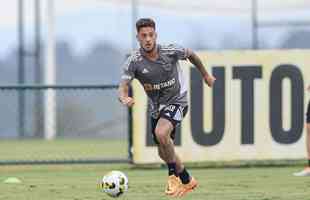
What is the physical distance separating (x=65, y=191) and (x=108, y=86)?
4936 mm

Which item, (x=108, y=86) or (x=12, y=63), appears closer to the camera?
(x=108, y=86)

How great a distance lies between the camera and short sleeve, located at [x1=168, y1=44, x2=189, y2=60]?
1322 centimetres

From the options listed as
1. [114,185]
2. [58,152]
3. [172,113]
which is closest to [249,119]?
[172,113]

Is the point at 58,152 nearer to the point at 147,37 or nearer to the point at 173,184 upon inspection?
the point at 173,184

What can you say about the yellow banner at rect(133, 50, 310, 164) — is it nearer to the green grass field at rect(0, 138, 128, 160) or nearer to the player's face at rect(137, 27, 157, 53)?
the green grass field at rect(0, 138, 128, 160)

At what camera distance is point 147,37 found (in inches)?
507

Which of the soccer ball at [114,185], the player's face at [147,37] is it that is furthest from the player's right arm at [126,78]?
the soccer ball at [114,185]

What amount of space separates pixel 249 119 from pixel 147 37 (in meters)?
5.69

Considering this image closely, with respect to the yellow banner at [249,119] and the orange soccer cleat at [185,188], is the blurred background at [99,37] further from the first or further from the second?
the orange soccer cleat at [185,188]

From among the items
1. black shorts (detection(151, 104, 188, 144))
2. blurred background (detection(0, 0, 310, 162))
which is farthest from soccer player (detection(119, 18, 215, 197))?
blurred background (detection(0, 0, 310, 162))

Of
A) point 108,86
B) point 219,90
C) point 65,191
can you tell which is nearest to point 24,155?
point 108,86

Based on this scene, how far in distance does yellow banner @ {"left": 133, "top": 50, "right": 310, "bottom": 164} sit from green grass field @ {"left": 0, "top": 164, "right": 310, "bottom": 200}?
0.39 m

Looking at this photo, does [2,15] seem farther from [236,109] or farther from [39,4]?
[236,109]

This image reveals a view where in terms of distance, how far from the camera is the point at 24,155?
22.6 meters
